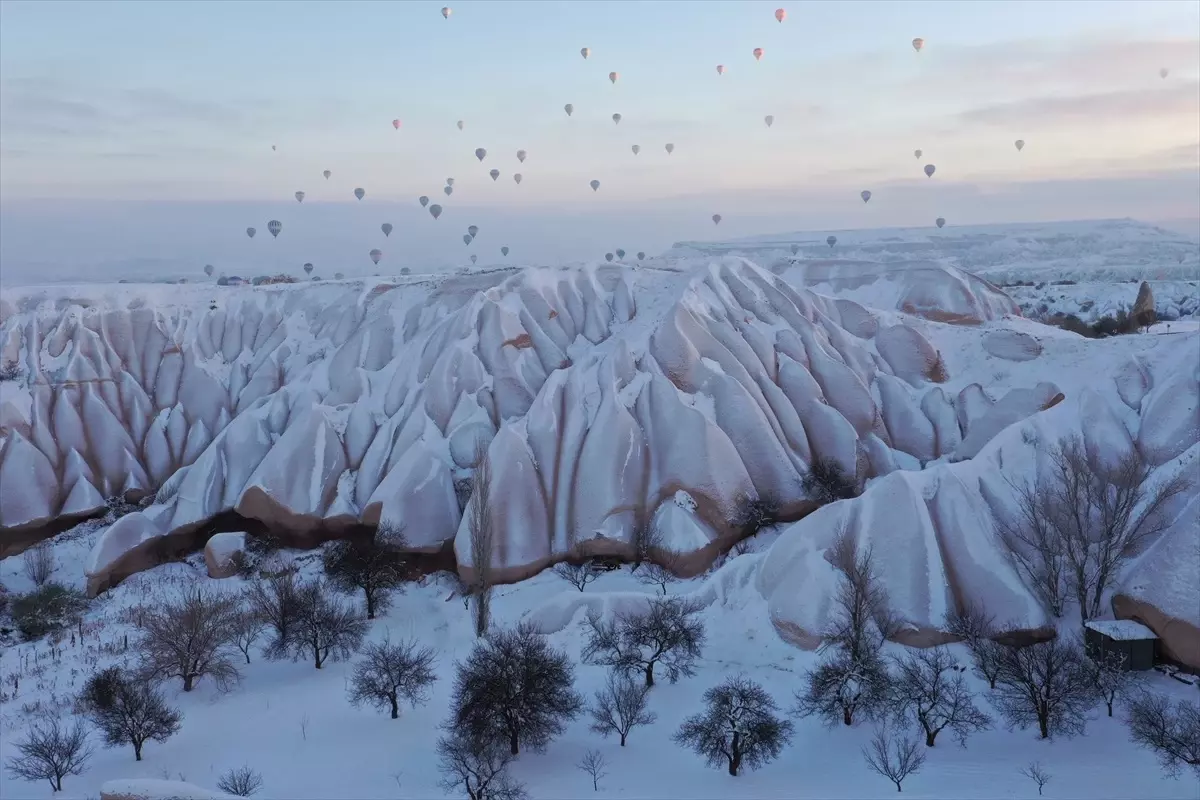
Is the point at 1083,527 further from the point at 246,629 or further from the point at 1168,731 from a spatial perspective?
the point at 246,629

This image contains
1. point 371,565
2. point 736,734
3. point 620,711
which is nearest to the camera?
point 736,734

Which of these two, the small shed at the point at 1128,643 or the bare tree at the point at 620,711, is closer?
the bare tree at the point at 620,711

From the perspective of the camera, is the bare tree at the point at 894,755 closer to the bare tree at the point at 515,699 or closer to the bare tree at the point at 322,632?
the bare tree at the point at 515,699

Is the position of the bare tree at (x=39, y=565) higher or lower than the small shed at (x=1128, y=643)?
lower

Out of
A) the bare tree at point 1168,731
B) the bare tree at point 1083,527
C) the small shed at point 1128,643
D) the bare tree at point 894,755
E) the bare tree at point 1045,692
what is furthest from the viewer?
the bare tree at point 1083,527

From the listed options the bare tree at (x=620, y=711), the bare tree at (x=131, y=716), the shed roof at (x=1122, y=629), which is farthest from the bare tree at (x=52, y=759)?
the shed roof at (x=1122, y=629)

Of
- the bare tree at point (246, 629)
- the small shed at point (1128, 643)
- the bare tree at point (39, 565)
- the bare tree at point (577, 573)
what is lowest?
the bare tree at point (39, 565)

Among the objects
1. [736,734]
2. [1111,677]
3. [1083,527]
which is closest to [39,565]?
[736,734]
